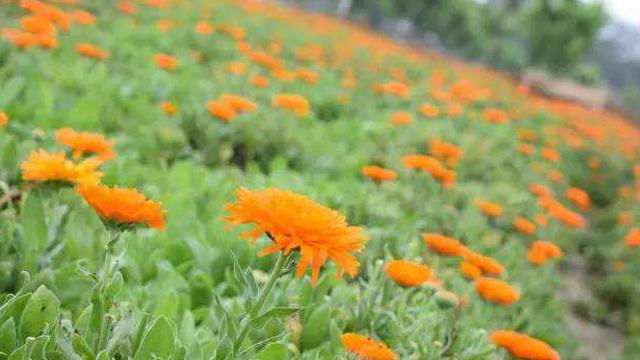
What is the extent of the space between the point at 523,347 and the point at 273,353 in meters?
0.66

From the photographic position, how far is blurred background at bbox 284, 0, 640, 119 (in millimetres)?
26406

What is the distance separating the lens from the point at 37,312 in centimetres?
168

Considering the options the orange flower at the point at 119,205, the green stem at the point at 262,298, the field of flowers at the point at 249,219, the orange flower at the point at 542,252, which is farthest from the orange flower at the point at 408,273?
the orange flower at the point at 542,252

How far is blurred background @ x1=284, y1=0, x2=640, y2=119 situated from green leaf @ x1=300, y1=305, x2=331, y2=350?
20.9 metres

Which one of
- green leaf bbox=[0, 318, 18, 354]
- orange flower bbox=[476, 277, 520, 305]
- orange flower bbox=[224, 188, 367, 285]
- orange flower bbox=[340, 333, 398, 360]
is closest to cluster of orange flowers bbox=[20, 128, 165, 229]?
orange flower bbox=[224, 188, 367, 285]

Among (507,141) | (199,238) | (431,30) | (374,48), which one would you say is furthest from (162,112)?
(431,30)

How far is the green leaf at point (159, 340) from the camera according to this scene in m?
1.66

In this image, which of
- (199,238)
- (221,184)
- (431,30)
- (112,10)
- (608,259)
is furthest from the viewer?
(431,30)

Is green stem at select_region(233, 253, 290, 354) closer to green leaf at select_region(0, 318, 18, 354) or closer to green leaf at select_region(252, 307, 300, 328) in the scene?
green leaf at select_region(252, 307, 300, 328)

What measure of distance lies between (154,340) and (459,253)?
4.14 ft

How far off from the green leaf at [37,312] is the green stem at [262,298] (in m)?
0.44

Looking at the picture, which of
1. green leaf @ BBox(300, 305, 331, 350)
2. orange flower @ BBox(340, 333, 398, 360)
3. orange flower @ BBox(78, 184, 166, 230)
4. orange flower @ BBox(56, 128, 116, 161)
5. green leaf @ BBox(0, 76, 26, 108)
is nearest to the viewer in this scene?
orange flower @ BBox(78, 184, 166, 230)

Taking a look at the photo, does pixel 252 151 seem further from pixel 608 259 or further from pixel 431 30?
pixel 431 30

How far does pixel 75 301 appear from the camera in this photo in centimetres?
208
